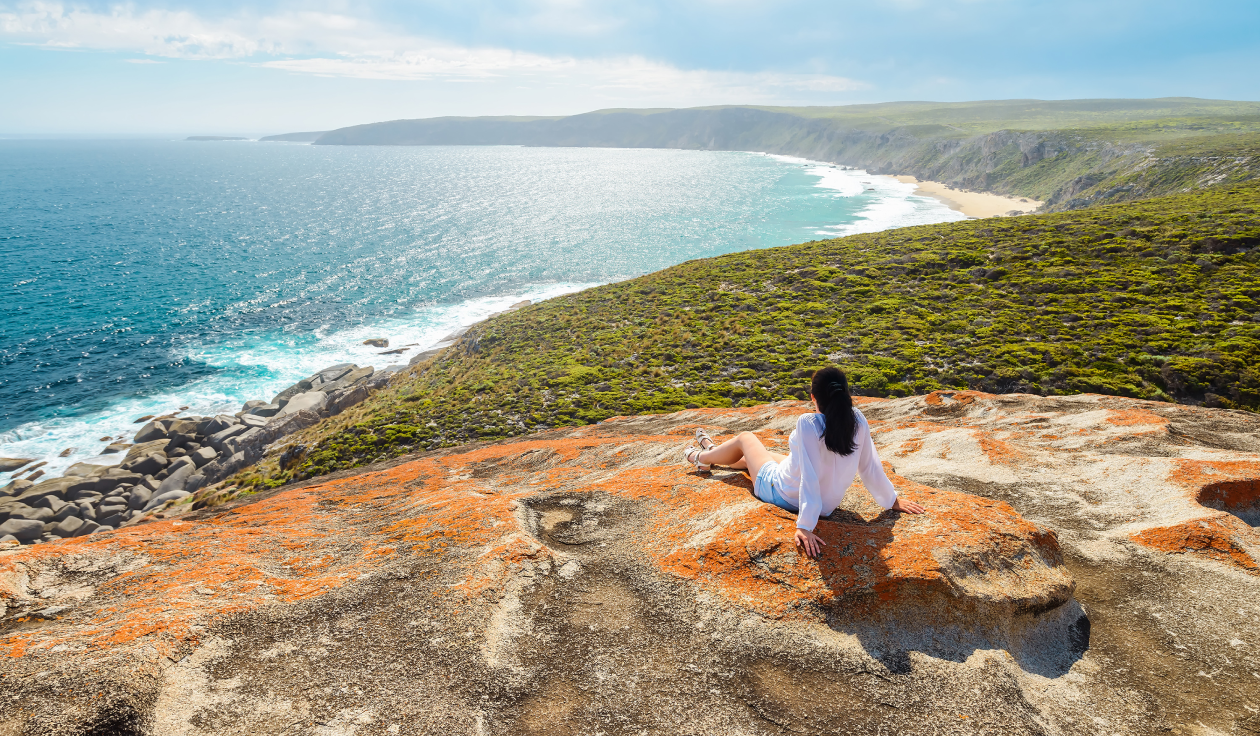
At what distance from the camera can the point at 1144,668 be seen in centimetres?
515

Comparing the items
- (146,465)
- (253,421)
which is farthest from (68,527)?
(253,421)

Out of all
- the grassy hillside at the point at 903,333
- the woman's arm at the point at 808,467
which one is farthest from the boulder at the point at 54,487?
the woman's arm at the point at 808,467

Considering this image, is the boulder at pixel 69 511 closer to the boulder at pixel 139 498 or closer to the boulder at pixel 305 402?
the boulder at pixel 139 498

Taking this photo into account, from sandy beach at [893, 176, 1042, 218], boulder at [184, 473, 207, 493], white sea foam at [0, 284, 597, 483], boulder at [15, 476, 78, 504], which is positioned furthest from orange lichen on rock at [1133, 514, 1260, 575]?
sandy beach at [893, 176, 1042, 218]

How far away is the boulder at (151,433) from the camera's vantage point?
119 ft

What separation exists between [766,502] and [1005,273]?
3074cm

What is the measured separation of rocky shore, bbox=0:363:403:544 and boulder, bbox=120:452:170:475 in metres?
0.01

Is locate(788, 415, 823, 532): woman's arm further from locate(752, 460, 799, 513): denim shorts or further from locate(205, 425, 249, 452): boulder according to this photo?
locate(205, 425, 249, 452): boulder

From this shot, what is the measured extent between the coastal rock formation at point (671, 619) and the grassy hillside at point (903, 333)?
14.8m

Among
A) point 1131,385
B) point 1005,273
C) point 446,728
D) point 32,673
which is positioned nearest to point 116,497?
point 32,673

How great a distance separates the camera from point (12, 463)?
33.6 meters

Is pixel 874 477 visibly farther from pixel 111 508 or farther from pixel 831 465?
pixel 111 508

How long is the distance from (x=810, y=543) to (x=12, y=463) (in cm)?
4854

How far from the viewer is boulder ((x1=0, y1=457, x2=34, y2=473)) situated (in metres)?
33.4
